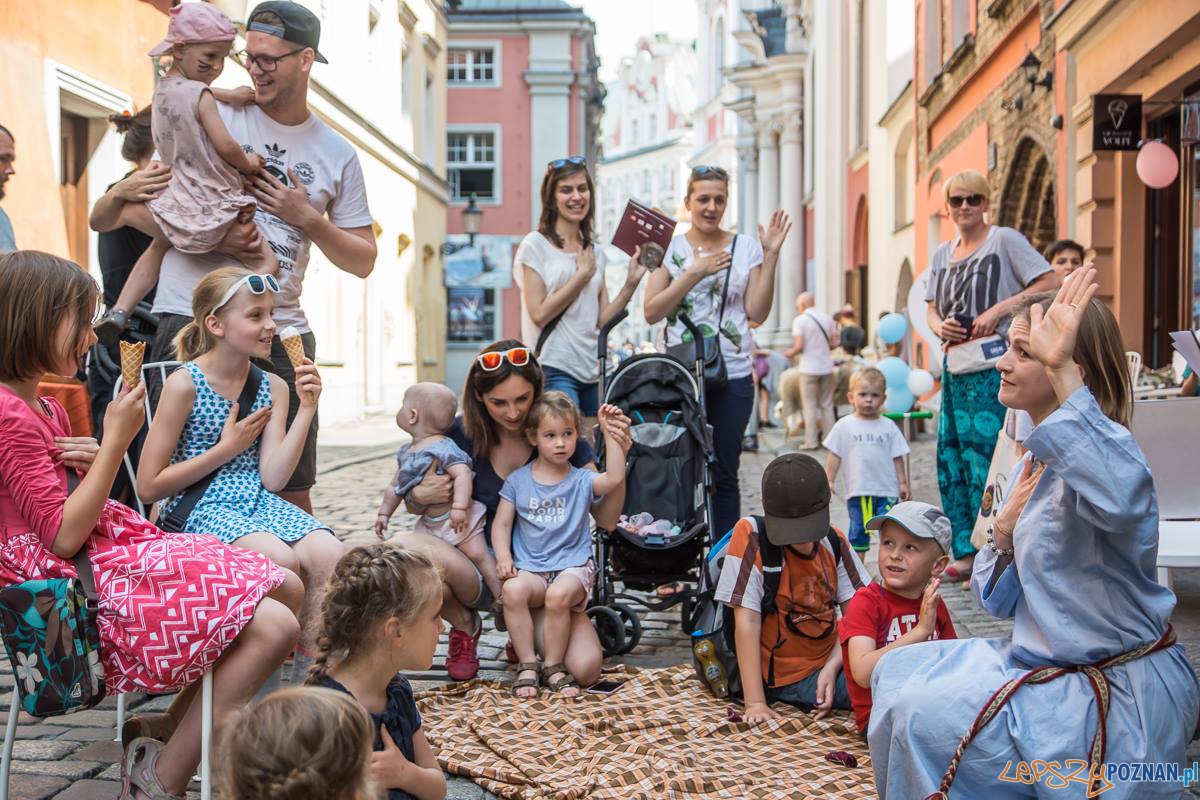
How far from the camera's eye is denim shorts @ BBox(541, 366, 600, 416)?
6.32 m

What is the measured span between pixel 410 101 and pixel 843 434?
22367 mm

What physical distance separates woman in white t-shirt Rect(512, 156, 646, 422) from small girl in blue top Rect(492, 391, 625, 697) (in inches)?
38.0

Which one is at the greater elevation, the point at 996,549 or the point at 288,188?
the point at 288,188

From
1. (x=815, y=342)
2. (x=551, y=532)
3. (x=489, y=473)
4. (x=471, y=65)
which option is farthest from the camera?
(x=471, y=65)

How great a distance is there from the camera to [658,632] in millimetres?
6078

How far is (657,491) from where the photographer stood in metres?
5.74

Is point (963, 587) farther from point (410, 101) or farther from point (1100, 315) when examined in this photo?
point (410, 101)

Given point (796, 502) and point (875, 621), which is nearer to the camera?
point (875, 621)

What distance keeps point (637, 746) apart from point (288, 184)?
88.4 inches

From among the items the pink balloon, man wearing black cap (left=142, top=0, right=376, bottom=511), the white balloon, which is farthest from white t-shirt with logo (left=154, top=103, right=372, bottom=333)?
the white balloon

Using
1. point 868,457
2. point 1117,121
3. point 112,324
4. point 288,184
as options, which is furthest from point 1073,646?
point 1117,121

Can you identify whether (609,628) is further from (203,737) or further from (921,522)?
(203,737)

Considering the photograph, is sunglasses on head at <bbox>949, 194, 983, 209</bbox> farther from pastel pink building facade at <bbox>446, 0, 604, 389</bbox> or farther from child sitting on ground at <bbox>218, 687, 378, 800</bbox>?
pastel pink building facade at <bbox>446, 0, 604, 389</bbox>

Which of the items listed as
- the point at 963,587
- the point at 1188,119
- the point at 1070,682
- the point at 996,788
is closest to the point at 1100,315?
the point at 1070,682
